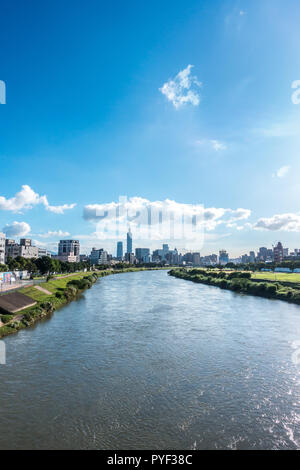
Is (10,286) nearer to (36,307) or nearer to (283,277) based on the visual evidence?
(36,307)

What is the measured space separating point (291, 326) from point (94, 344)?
2396 centimetres

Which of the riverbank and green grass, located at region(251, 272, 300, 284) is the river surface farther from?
green grass, located at region(251, 272, 300, 284)

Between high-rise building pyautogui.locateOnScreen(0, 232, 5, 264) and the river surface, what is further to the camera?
high-rise building pyautogui.locateOnScreen(0, 232, 5, 264)

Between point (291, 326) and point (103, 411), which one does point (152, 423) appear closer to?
point (103, 411)

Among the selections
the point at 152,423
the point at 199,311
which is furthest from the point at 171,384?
the point at 199,311

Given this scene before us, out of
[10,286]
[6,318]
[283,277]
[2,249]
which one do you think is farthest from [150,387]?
[2,249]

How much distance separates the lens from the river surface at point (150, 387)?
13547 mm

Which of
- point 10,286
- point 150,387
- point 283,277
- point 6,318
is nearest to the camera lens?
point 150,387

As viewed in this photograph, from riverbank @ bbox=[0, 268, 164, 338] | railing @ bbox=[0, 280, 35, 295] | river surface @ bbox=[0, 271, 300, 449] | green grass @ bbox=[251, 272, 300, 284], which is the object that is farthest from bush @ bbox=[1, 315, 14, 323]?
green grass @ bbox=[251, 272, 300, 284]

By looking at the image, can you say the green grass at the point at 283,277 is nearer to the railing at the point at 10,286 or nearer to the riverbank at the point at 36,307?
the riverbank at the point at 36,307

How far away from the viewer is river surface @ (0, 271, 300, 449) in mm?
13547

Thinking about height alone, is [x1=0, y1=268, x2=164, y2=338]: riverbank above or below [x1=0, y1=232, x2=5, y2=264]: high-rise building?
below

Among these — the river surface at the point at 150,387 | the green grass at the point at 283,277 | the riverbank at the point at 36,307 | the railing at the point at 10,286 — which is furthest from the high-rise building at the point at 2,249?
the river surface at the point at 150,387

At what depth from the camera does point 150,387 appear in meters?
18.4
